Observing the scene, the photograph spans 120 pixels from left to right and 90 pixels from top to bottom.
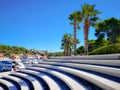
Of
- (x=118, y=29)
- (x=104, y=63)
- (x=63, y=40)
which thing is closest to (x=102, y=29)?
(x=118, y=29)

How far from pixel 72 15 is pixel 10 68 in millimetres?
11772

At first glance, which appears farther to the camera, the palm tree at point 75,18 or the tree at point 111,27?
the tree at point 111,27

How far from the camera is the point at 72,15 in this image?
27391 millimetres

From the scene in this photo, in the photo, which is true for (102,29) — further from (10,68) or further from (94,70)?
(94,70)

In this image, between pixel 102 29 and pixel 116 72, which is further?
pixel 102 29

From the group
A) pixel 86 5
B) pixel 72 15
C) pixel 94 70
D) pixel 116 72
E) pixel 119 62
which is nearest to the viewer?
pixel 116 72

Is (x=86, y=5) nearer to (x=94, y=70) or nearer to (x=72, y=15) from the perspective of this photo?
(x=72, y=15)

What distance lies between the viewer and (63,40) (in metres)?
59.9

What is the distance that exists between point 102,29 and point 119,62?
37.7 metres

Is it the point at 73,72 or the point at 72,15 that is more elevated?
the point at 72,15

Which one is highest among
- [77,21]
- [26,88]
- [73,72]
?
[77,21]

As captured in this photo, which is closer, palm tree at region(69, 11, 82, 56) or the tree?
palm tree at region(69, 11, 82, 56)

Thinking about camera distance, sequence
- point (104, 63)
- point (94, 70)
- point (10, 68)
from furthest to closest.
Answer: point (10, 68), point (104, 63), point (94, 70)

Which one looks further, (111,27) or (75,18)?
(111,27)
